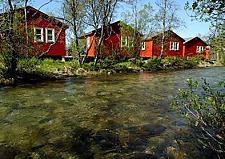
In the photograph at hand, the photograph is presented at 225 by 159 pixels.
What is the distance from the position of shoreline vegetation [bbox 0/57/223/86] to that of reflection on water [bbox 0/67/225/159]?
12.4 feet

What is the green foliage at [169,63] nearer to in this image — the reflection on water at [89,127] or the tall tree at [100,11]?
the tall tree at [100,11]

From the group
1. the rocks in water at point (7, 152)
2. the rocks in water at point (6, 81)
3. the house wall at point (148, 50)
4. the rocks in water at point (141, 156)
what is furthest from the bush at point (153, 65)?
the rocks in water at point (7, 152)

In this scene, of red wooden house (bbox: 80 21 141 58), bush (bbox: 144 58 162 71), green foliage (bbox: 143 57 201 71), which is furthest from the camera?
red wooden house (bbox: 80 21 141 58)

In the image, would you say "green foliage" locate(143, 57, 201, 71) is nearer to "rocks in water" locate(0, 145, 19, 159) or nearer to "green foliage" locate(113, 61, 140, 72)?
"green foliage" locate(113, 61, 140, 72)

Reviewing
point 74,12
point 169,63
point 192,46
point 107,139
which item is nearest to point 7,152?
point 107,139

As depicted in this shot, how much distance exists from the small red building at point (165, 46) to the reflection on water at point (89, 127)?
35.1 meters

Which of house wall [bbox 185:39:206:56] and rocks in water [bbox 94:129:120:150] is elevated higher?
house wall [bbox 185:39:206:56]

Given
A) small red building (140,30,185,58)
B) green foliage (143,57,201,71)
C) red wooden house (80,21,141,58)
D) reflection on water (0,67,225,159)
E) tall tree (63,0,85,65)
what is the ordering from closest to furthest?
1. reflection on water (0,67,225,159)
2. tall tree (63,0,85,65)
3. green foliage (143,57,201,71)
4. red wooden house (80,21,141,58)
5. small red building (140,30,185,58)

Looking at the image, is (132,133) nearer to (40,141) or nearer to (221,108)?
(40,141)

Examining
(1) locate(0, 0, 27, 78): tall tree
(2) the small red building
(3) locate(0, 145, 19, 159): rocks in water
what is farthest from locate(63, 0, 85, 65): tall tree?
(3) locate(0, 145, 19, 159): rocks in water

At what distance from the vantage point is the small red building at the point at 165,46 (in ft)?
165

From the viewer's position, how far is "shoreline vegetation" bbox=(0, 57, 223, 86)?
72.8 feet

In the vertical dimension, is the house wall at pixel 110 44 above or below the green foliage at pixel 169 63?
above

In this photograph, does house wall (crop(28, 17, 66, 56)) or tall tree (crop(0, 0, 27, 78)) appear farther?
house wall (crop(28, 17, 66, 56))
